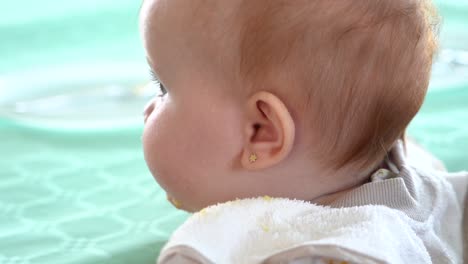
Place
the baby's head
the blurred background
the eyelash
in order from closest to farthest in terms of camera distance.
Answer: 1. the baby's head
2. the eyelash
3. the blurred background

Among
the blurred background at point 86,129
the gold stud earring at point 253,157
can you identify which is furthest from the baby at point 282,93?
the blurred background at point 86,129

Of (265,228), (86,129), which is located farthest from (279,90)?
(86,129)

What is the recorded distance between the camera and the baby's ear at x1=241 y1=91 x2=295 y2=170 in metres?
0.92

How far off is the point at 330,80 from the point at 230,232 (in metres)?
0.20

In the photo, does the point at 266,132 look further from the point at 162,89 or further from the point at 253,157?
the point at 162,89

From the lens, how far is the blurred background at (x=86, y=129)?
1209 mm

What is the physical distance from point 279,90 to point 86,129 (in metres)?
0.72

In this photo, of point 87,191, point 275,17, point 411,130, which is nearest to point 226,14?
point 275,17

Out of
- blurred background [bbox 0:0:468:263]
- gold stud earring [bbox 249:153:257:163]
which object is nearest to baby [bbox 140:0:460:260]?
gold stud earring [bbox 249:153:257:163]

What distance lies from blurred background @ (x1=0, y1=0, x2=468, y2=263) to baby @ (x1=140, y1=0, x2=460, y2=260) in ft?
0.77

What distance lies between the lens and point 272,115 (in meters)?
0.93

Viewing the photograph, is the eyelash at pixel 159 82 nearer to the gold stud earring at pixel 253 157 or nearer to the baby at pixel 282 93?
the baby at pixel 282 93

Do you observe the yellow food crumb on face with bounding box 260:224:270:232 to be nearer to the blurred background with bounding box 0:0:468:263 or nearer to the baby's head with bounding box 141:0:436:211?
the baby's head with bounding box 141:0:436:211

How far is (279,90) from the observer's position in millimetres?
912
